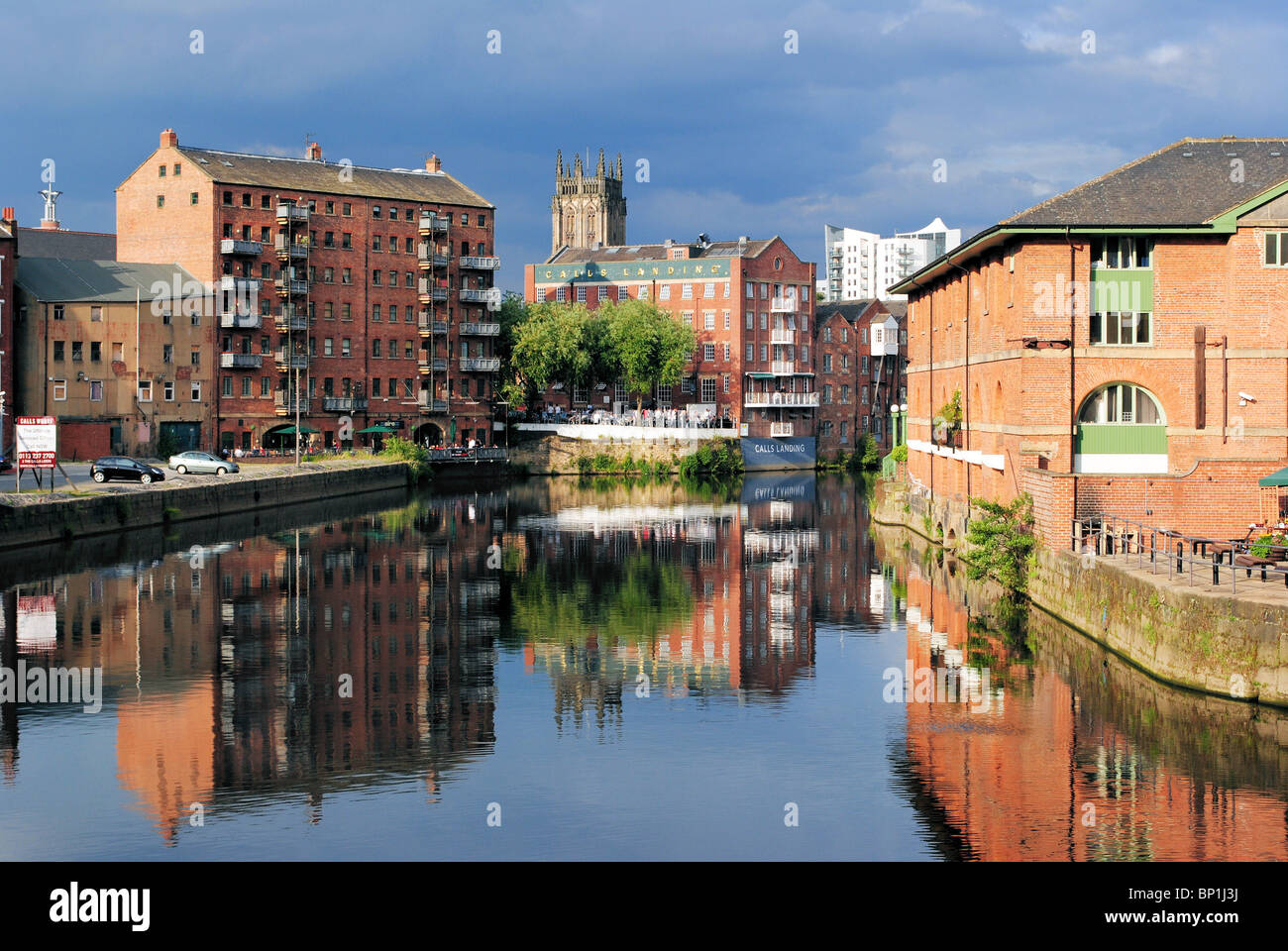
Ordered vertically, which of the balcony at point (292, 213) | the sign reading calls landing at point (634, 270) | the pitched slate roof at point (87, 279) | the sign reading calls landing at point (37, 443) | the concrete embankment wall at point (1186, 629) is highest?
the balcony at point (292, 213)

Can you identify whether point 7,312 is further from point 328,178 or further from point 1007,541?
point 1007,541

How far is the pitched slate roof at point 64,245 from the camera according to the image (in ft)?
328

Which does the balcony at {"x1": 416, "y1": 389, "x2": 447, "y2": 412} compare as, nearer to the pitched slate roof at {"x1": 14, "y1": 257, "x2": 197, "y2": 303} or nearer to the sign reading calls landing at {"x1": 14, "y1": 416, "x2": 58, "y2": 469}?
the pitched slate roof at {"x1": 14, "y1": 257, "x2": 197, "y2": 303}

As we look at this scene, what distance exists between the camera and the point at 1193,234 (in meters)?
35.9

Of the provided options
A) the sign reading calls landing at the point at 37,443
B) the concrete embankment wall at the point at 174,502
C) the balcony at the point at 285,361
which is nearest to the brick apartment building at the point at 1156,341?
the concrete embankment wall at the point at 174,502

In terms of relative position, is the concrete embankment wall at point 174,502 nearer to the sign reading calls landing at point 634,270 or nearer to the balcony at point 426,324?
the balcony at point 426,324

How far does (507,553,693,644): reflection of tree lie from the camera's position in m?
35.7

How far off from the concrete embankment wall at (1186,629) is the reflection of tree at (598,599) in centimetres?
1000

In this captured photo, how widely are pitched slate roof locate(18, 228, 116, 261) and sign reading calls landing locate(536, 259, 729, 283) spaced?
1442 inches

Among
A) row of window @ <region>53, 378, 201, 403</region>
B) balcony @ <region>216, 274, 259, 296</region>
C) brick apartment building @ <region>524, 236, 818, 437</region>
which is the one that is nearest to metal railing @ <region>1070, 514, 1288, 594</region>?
row of window @ <region>53, 378, 201, 403</region>

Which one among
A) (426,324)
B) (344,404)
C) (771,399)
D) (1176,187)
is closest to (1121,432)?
(1176,187)

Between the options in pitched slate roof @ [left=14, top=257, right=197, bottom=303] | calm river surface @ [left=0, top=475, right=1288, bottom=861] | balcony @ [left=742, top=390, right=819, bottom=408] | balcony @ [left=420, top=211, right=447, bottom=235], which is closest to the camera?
calm river surface @ [left=0, top=475, right=1288, bottom=861]

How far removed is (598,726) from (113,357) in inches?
2664
